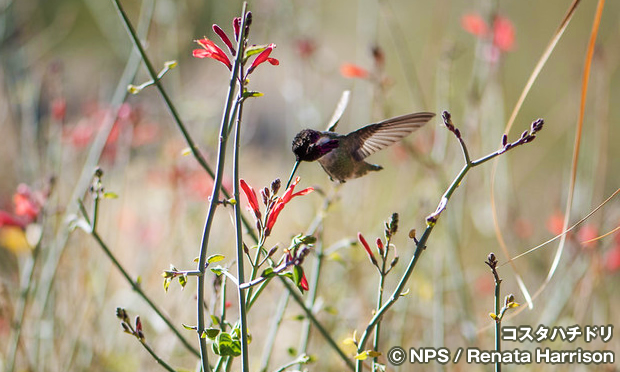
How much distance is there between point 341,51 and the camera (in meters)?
8.44

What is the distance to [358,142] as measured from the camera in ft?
4.71

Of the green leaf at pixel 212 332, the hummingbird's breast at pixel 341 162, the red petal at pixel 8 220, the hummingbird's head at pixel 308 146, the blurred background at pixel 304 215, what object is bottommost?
the green leaf at pixel 212 332

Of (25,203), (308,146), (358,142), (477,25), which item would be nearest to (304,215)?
(477,25)

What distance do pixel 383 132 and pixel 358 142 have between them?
8 cm

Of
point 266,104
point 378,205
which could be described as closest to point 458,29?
point 266,104

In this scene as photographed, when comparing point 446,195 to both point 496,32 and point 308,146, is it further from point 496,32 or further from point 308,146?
point 496,32

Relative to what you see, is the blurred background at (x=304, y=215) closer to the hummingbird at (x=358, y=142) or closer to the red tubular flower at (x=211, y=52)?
the hummingbird at (x=358, y=142)

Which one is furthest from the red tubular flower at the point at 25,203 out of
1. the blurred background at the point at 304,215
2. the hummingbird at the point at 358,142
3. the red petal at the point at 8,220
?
the hummingbird at the point at 358,142

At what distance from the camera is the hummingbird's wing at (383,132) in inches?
47.0

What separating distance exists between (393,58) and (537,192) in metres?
2.55

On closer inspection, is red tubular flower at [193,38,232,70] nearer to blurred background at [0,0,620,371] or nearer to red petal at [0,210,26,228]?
blurred background at [0,0,620,371]

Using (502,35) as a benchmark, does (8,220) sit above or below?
below

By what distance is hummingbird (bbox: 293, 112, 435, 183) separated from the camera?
1.20 meters

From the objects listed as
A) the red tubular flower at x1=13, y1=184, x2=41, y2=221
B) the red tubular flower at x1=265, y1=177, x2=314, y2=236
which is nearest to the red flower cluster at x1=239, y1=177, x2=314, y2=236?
the red tubular flower at x1=265, y1=177, x2=314, y2=236
